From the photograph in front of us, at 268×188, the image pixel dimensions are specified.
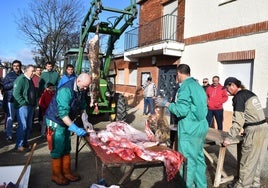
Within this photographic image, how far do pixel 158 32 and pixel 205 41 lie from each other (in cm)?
353

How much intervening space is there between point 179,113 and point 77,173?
2.27 m

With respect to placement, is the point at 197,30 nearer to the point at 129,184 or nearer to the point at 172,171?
the point at 129,184

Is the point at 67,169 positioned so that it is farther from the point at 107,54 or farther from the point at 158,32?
the point at 158,32

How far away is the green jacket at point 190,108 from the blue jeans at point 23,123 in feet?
11.3

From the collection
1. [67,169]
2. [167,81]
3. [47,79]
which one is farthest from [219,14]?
[67,169]

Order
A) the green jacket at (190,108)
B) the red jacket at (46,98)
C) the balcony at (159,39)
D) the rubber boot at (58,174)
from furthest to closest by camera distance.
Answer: the balcony at (159,39)
the red jacket at (46,98)
the rubber boot at (58,174)
the green jacket at (190,108)

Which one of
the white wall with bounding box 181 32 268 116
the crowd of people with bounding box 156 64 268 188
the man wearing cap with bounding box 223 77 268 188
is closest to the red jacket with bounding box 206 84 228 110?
the white wall with bounding box 181 32 268 116

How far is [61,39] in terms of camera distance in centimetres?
2370

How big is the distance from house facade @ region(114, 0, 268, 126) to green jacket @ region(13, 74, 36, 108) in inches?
237

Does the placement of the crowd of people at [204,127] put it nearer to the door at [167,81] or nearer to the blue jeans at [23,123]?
the blue jeans at [23,123]

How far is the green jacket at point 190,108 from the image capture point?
3971 mm

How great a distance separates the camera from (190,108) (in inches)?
158

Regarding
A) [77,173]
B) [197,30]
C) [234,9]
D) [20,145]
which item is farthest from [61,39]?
[77,173]

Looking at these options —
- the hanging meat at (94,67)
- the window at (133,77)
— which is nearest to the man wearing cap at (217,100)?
the hanging meat at (94,67)
